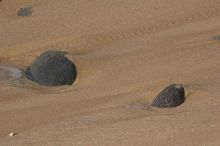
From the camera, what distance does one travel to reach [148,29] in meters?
8.89

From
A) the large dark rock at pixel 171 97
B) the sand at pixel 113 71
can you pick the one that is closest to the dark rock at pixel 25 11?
the sand at pixel 113 71

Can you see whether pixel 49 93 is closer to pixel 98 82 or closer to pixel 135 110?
pixel 98 82

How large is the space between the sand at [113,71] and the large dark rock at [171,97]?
0.07m

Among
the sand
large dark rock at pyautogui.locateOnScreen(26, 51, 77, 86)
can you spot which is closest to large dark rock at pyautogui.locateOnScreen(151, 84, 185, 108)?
the sand

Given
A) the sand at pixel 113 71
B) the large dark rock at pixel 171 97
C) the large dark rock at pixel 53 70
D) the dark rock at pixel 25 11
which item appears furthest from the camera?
the dark rock at pixel 25 11

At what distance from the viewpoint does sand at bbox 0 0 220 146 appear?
5.14 metres

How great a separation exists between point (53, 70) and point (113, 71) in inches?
30.0

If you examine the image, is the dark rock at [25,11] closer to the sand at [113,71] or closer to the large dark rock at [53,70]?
the sand at [113,71]

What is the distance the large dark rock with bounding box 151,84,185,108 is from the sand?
7 cm

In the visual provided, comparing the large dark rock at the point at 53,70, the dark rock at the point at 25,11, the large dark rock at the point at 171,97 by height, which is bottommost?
the dark rock at the point at 25,11

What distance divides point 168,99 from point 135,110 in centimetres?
34

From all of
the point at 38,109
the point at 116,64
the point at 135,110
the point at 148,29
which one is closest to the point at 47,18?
the point at 148,29

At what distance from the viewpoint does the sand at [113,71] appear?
5145 millimetres

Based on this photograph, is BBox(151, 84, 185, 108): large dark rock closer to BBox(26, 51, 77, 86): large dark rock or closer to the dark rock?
BBox(26, 51, 77, 86): large dark rock
